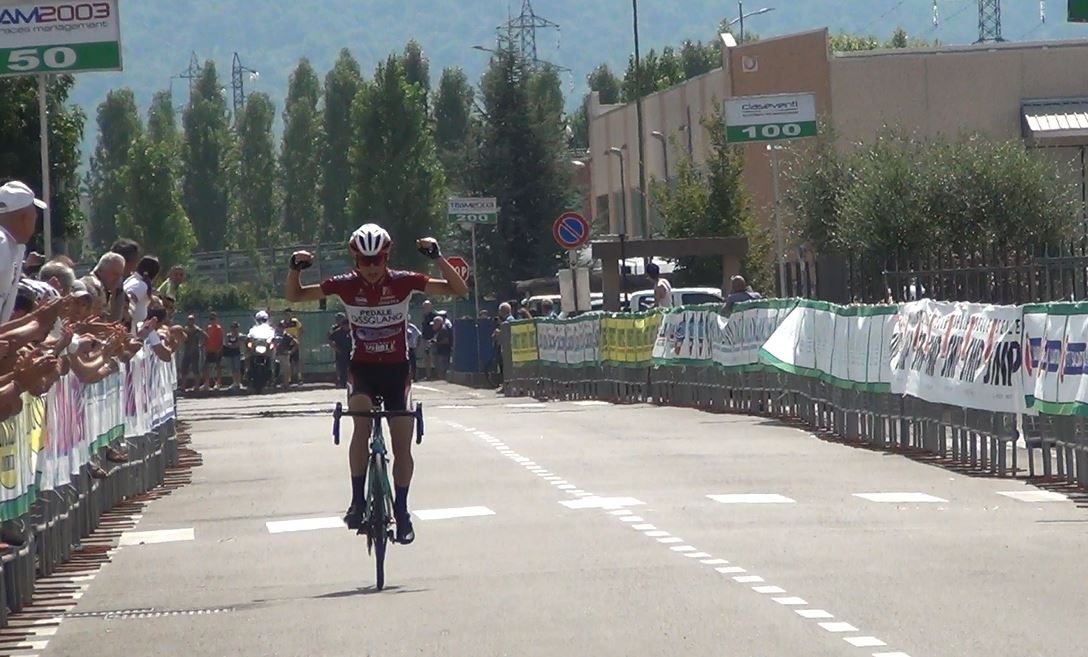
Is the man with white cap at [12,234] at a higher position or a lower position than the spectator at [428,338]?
higher

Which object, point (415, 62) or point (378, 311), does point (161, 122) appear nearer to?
point (415, 62)

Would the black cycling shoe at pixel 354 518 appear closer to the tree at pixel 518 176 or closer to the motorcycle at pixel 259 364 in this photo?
the motorcycle at pixel 259 364

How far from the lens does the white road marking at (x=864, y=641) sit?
9.46m

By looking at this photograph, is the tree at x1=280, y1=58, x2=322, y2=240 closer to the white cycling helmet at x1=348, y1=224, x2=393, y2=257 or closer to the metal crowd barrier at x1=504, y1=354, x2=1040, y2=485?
the metal crowd barrier at x1=504, y1=354, x2=1040, y2=485

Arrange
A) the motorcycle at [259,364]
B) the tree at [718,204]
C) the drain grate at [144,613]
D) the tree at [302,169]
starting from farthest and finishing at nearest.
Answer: the tree at [302,169] < the tree at [718,204] < the motorcycle at [259,364] < the drain grate at [144,613]

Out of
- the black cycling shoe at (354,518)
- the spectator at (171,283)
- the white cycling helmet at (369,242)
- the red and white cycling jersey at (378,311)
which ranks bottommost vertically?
the black cycling shoe at (354,518)

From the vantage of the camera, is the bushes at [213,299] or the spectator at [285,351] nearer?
the spectator at [285,351]

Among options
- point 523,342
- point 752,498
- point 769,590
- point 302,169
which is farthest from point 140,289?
point 302,169

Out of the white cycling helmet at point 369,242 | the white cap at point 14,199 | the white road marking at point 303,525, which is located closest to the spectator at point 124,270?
the white road marking at point 303,525

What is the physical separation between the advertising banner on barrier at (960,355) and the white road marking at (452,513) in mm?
4667

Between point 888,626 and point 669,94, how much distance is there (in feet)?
240

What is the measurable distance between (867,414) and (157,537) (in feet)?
29.9

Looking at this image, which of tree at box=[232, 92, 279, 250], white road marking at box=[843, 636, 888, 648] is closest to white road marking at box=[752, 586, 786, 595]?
white road marking at box=[843, 636, 888, 648]

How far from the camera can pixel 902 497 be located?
17.2m
